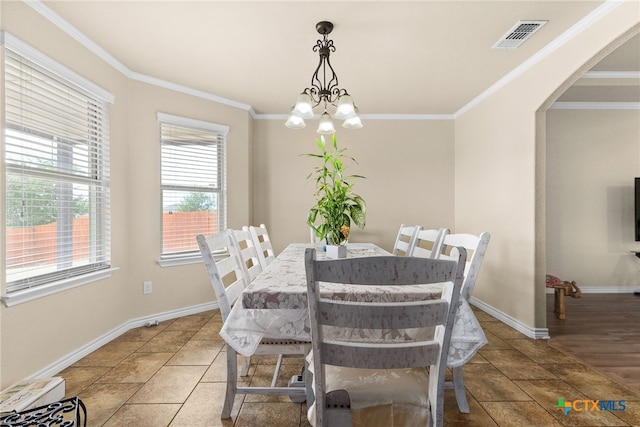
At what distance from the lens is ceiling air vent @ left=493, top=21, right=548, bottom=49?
7.63ft

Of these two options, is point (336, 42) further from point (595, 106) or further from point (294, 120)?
point (595, 106)

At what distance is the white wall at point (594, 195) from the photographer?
4281mm

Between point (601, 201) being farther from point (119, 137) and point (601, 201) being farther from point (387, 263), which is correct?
point (119, 137)

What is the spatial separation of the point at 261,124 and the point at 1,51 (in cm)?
280

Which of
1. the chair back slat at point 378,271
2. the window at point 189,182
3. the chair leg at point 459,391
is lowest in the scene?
the chair leg at point 459,391

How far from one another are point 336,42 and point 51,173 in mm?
2344

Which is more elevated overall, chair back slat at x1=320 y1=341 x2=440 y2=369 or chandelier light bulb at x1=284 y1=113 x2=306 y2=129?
chandelier light bulb at x1=284 y1=113 x2=306 y2=129

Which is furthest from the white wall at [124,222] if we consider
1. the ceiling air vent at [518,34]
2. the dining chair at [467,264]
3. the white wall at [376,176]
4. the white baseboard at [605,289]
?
the white baseboard at [605,289]

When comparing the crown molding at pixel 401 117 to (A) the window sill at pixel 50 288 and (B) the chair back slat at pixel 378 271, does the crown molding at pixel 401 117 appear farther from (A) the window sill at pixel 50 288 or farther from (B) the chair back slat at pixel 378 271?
(B) the chair back slat at pixel 378 271

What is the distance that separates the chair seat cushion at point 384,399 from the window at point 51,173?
7.03 ft

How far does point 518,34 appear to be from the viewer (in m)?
2.46

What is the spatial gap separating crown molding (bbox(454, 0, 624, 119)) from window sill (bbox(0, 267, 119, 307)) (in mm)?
4217

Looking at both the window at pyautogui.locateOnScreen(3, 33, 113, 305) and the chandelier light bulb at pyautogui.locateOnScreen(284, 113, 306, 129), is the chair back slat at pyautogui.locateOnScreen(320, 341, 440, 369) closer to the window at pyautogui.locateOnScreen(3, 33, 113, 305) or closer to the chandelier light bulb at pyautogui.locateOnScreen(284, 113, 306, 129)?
the chandelier light bulb at pyautogui.locateOnScreen(284, 113, 306, 129)

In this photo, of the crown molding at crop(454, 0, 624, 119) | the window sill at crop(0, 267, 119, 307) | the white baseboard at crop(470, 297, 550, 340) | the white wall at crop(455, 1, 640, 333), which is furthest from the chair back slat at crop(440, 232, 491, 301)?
the window sill at crop(0, 267, 119, 307)
